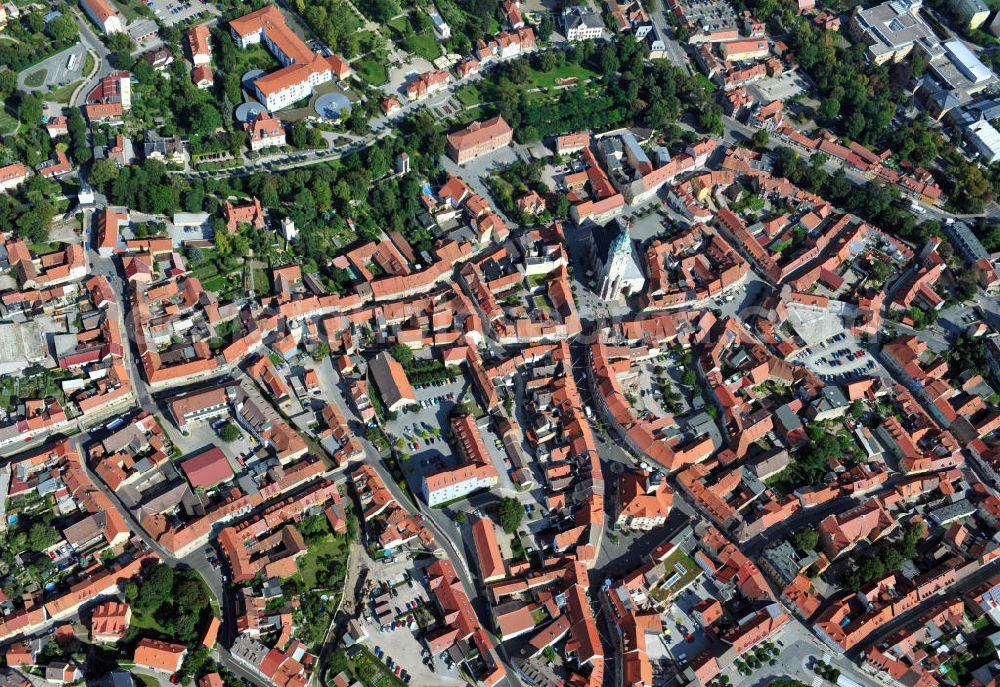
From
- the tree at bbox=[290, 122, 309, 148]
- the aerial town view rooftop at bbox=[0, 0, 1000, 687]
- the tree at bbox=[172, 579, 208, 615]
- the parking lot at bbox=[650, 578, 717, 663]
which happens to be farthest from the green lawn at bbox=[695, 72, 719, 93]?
the tree at bbox=[172, 579, 208, 615]

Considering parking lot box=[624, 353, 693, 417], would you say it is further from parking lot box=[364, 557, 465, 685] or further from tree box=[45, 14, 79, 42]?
tree box=[45, 14, 79, 42]

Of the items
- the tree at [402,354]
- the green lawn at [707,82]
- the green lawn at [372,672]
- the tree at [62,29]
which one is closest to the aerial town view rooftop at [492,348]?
the tree at [402,354]

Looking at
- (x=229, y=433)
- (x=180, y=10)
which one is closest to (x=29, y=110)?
(x=180, y=10)

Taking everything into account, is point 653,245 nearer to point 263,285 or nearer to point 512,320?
point 512,320

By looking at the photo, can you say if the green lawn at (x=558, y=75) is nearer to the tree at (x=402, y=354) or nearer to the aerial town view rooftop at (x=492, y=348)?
the aerial town view rooftop at (x=492, y=348)

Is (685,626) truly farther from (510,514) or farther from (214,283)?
(214,283)

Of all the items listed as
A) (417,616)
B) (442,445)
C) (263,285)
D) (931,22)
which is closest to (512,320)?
(442,445)

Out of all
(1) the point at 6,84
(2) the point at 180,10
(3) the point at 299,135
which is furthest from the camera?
(2) the point at 180,10
